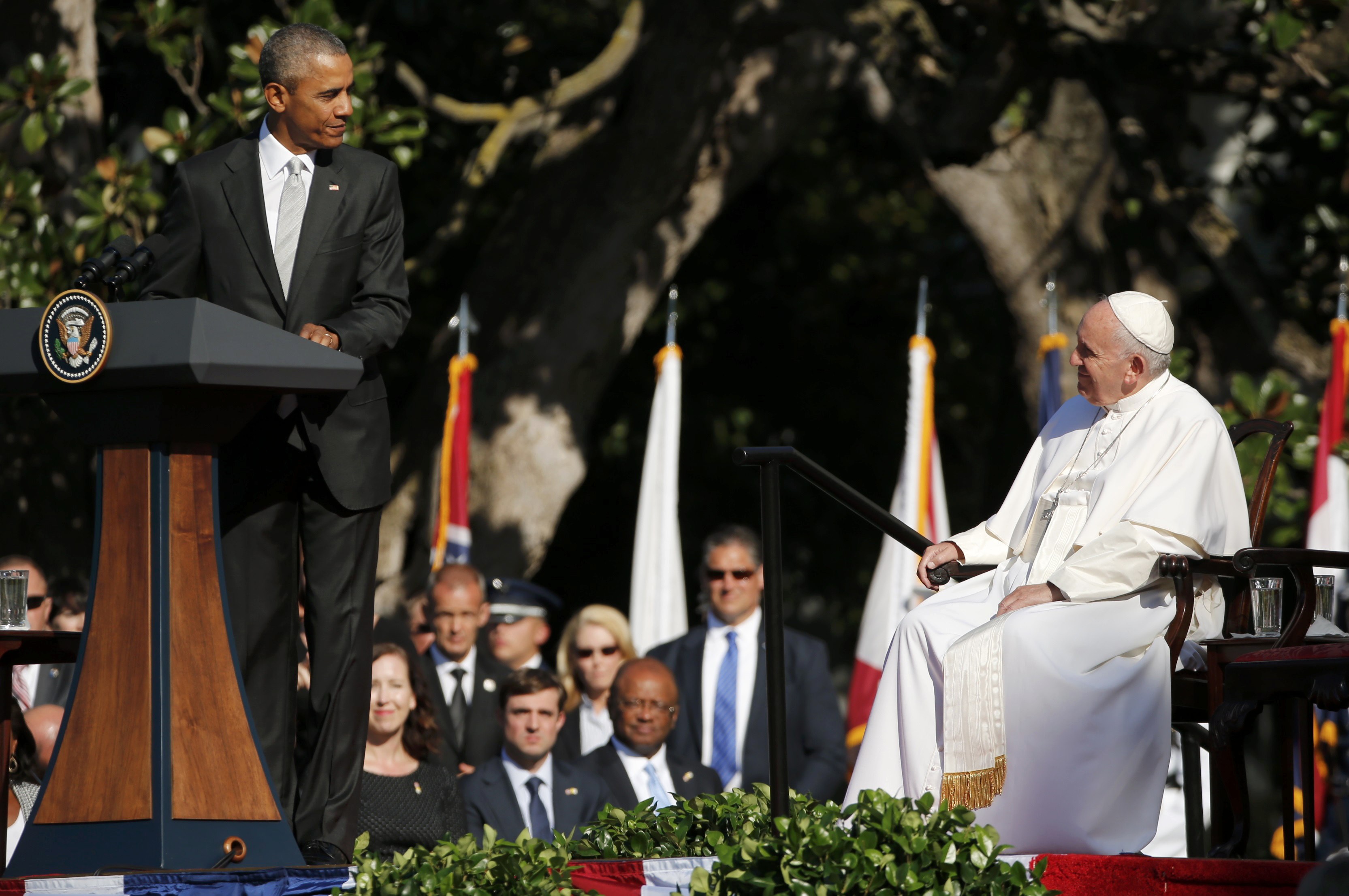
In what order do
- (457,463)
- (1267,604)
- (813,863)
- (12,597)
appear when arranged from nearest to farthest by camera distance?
(813,863)
(12,597)
(1267,604)
(457,463)

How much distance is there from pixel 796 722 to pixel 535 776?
1178mm

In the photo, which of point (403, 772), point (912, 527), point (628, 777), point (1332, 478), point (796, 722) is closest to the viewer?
point (403, 772)

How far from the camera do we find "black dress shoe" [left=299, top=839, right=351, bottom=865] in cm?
403

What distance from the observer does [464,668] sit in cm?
747

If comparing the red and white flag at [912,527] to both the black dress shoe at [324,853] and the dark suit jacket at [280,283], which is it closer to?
the black dress shoe at [324,853]

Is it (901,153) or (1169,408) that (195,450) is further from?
(901,153)

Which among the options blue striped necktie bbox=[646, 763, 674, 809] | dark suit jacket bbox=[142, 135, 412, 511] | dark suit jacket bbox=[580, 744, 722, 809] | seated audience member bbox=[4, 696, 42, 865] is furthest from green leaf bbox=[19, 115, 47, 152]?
dark suit jacket bbox=[142, 135, 412, 511]

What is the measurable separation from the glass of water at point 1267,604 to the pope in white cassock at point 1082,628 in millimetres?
144

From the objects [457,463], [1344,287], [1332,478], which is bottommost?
[1332,478]

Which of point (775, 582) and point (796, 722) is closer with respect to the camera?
point (775, 582)

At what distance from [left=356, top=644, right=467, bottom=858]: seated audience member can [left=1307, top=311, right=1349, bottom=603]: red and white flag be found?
4793 mm

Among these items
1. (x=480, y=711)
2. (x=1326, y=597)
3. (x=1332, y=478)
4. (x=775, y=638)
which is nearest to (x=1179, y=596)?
(x=1326, y=597)

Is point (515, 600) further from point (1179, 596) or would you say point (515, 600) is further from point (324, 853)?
point (324, 853)

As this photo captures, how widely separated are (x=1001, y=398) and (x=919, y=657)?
24.2 feet
